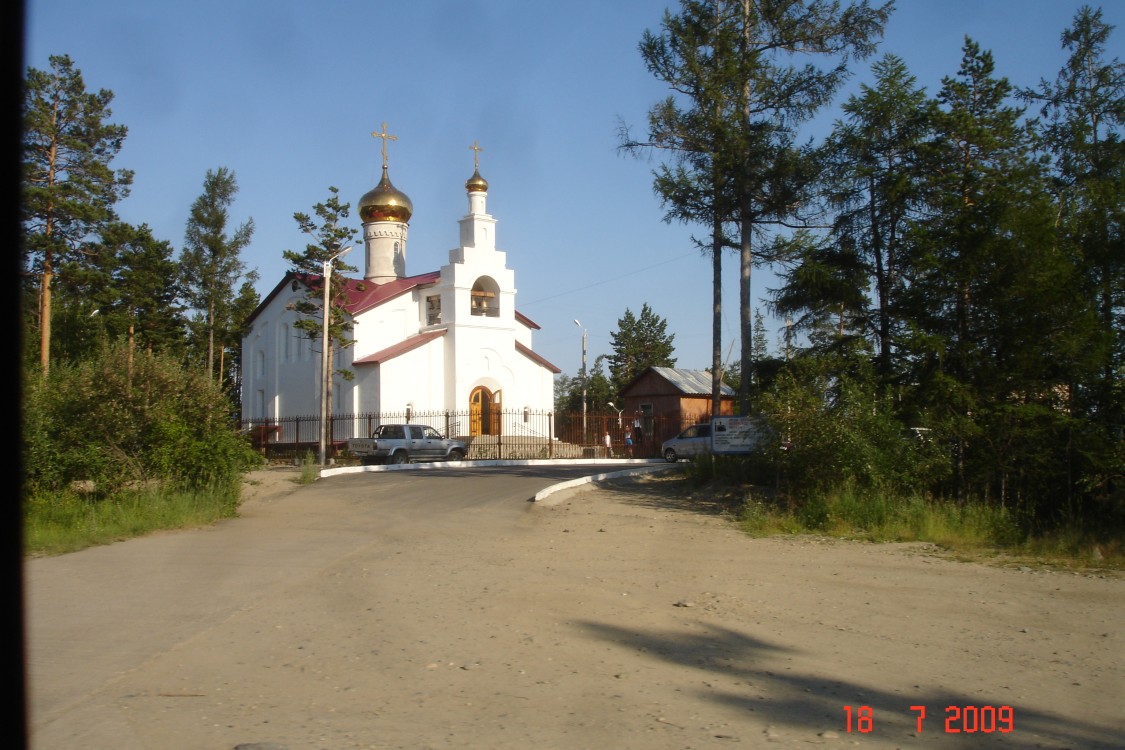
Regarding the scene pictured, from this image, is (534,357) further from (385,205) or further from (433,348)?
(385,205)

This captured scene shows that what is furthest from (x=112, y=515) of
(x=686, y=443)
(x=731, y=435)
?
(x=686, y=443)

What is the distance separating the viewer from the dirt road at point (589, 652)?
227 inches

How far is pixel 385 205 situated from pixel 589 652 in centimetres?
4227

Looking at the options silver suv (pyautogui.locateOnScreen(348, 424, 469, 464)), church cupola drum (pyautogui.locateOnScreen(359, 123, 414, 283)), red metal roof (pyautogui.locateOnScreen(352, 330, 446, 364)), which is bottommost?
silver suv (pyautogui.locateOnScreen(348, 424, 469, 464))

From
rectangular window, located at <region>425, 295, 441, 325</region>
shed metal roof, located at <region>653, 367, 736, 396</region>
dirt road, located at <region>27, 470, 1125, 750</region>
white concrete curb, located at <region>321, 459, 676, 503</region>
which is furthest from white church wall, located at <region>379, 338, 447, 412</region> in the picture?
dirt road, located at <region>27, 470, 1125, 750</region>

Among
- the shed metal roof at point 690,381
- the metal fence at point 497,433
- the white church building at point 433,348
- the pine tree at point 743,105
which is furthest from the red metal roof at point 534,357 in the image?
the pine tree at point 743,105

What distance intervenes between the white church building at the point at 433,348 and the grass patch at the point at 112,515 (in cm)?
2364

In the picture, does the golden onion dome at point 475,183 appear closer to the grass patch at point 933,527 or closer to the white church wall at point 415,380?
the white church wall at point 415,380

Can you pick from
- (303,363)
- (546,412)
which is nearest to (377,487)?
(546,412)

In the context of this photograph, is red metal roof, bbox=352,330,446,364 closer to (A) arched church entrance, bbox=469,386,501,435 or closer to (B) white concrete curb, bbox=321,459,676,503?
(A) arched church entrance, bbox=469,386,501,435

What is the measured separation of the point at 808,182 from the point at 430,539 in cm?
1233

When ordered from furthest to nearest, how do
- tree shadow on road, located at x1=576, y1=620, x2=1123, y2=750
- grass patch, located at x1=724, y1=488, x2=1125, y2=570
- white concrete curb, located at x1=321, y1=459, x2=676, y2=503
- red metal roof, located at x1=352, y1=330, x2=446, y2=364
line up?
red metal roof, located at x1=352, y1=330, x2=446, y2=364, white concrete curb, located at x1=321, y1=459, x2=676, y2=503, grass patch, located at x1=724, y1=488, x2=1125, y2=570, tree shadow on road, located at x1=576, y1=620, x2=1123, y2=750

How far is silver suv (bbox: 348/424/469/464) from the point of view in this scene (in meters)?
34.8

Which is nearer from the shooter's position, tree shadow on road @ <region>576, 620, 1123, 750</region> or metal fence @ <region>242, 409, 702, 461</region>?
tree shadow on road @ <region>576, 620, 1123, 750</region>
